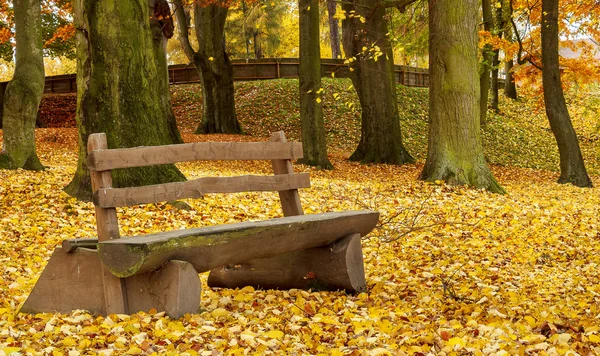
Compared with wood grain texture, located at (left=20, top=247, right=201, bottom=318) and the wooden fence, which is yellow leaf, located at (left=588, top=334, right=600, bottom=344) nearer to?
wood grain texture, located at (left=20, top=247, right=201, bottom=318)

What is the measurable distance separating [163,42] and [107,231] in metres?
13.8

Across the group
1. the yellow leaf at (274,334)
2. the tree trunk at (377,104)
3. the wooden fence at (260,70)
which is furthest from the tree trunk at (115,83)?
the wooden fence at (260,70)

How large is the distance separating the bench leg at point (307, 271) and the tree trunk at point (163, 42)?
9.70m

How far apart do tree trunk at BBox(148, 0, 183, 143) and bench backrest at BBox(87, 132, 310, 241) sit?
9585 millimetres

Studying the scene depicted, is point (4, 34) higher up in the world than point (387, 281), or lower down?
higher up

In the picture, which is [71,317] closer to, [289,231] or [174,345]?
[174,345]

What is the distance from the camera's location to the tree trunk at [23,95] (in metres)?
12.1

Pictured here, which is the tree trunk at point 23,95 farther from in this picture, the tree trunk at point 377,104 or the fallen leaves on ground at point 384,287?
the tree trunk at point 377,104

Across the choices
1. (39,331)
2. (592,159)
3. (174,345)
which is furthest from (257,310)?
(592,159)

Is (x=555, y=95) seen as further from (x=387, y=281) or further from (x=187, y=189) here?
(x=187, y=189)

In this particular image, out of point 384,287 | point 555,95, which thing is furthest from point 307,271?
point 555,95

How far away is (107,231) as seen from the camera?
4805 millimetres

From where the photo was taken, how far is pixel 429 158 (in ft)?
42.2

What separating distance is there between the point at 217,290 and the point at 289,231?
47.3 inches
